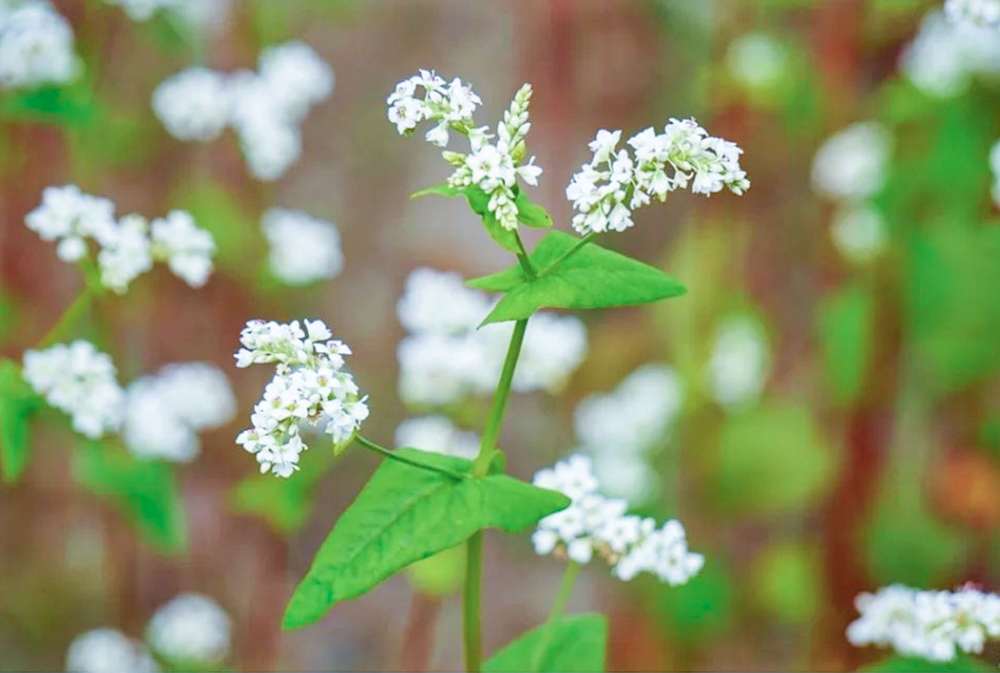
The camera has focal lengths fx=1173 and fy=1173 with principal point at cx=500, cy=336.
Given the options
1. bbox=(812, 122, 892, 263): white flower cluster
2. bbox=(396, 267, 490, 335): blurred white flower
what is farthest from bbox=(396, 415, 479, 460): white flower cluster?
bbox=(812, 122, 892, 263): white flower cluster

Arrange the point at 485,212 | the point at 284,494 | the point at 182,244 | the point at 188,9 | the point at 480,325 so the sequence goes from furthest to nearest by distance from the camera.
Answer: the point at 188,9, the point at 284,494, the point at 182,244, the point at 485,212, the point at 480,325

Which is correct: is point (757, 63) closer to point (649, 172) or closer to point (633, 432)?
point (633, 432)

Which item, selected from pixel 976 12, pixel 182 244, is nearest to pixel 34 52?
pixel 182 244

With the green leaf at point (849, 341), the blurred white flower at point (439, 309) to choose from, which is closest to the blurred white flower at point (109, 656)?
the blurred white flower at point (439, 309)

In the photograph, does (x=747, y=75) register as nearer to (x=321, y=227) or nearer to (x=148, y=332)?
(x=321, y=227)

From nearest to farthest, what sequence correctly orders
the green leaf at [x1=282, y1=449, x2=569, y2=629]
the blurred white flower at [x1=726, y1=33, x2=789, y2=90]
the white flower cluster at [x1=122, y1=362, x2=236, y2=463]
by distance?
1. the green leaf at [x1=282, y1=449, x2=569, y2=629]
2. the white flower cluster at [x1=122, y1=362, x2=236, y2=463]
3. the blurred white flower at [x1=726, y1=33, x2=789, y2=90]

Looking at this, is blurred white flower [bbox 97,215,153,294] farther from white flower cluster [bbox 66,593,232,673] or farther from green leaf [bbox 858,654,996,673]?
green leaf [bbox 858,654,996,673]
